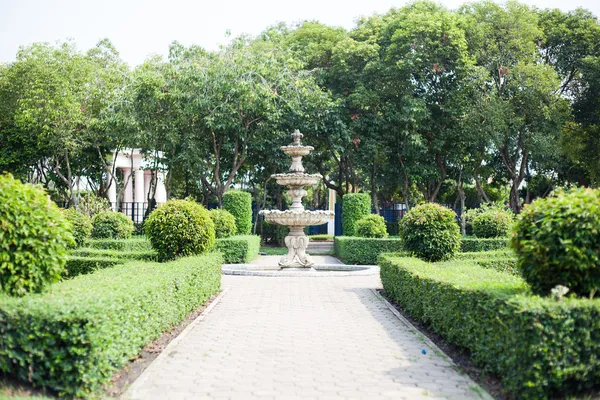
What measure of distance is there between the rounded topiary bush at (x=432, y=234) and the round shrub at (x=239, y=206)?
11.8 metres

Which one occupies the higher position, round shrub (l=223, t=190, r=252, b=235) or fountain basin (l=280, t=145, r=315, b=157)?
fountain basin (l=280, t=145, r=315, b=157)

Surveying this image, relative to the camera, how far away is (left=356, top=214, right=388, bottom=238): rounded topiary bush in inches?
878

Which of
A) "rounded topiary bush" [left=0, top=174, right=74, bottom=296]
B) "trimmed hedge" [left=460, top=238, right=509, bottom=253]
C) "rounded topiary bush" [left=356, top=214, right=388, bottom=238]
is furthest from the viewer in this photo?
"rounded topiary bush" [left=356, top=214, right=388, bottom=238]

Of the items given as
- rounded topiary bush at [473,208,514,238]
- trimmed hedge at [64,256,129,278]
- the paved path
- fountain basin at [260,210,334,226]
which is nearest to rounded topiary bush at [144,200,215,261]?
trimmed hedge at [64,256,129,278]

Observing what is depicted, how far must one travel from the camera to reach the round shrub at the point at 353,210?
83.2 ft

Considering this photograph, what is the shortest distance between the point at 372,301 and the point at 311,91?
1758cm

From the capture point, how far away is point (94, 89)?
29969 mm

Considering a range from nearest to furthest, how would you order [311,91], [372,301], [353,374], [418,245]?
1. [353,374]
2. [372,301]
3. [418,245]
4. [311,91]

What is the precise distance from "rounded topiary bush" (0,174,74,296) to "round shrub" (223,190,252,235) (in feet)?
58.4

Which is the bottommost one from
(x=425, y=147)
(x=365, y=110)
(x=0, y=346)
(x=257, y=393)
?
(x=257, y=393)

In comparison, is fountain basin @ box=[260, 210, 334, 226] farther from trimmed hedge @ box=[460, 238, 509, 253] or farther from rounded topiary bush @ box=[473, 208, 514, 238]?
rounded topiary bush @ box=[473, 208, 514, 238]

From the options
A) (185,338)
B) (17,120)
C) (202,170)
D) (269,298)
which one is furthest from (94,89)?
(185,338)

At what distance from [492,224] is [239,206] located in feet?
32.2

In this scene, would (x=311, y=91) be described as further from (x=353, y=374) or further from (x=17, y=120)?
(x=353, y=374)
